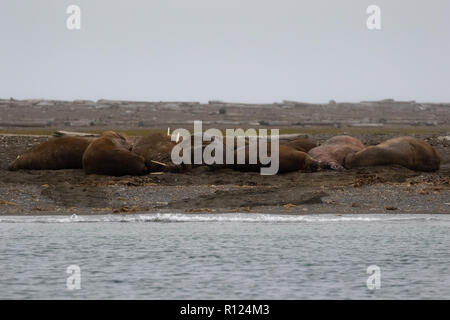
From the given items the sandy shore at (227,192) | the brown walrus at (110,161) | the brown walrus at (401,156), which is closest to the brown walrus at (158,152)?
the brown walrus at (110,161)

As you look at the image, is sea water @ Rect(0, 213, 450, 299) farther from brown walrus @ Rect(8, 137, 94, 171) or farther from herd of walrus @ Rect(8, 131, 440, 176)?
brown walrus @ Rect(8, 137, 94, 171)

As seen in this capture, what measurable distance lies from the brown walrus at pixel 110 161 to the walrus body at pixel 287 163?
9.62ft

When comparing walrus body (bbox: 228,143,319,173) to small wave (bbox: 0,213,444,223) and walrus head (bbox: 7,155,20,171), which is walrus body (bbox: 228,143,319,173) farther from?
walrus head (bbox: 7,155,20,171)

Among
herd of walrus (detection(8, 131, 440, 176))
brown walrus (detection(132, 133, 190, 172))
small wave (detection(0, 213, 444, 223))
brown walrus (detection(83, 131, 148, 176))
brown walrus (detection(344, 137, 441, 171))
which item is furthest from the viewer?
brown walrus (detection(344, 137, 441, 171))

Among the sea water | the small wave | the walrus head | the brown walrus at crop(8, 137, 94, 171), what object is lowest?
the sea water

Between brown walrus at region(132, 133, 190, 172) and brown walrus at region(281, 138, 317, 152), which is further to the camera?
brown walrus at region(281, 138, 317, 152)

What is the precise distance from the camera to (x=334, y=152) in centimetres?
3200

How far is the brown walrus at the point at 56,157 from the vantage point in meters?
31.3

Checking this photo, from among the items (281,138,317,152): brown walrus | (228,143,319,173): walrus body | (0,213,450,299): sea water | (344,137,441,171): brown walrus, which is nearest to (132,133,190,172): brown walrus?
(228,143,319,173): walrus body

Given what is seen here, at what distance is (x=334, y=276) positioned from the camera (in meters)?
17.7

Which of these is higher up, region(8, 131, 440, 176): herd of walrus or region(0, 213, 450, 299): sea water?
region(8, 131, 440, 176): herd of walrus

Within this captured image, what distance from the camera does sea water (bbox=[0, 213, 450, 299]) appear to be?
1639 centimetres

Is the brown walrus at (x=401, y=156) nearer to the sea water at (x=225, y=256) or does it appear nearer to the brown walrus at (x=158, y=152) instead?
the brown walrus at (x=158, y=152)

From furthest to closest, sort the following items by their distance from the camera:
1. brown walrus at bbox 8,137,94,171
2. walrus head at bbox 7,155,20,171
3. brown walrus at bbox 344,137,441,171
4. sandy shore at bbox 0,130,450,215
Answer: walrus head at bbox 7,155,20,171 < brown walrus at bbox 8,137,94,171 < brown walrus at bbox 344,137,441,171 < sandy shore at bbox 0,130,450,215
